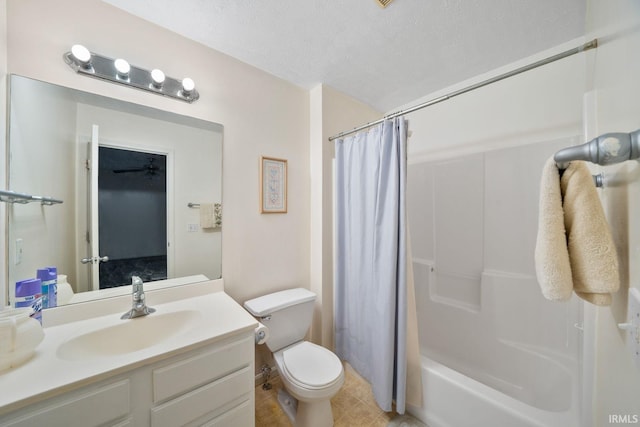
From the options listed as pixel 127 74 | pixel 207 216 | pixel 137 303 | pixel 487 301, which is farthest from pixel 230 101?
pixel 487 301

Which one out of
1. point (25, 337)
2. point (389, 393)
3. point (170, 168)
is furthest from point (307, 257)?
point (25, 337)

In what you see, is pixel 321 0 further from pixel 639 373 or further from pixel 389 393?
pixel 389 393

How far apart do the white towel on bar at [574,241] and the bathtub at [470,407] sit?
0.90 metres

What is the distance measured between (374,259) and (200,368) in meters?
1.09

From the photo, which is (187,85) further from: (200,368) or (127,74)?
Answer: (200,368)

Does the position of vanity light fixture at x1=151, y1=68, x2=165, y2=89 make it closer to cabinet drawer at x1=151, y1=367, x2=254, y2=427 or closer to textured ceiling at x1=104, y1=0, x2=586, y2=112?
textured ceiling at x1=104, y1=0, x2=586, y2=112

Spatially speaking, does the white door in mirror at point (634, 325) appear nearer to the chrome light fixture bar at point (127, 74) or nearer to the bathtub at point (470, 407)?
the bathtub at point (470, 407)

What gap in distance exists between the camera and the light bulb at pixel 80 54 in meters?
1.03

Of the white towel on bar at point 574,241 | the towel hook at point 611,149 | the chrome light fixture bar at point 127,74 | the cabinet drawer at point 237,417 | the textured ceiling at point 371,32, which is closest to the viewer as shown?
the towel hook at point 611,149

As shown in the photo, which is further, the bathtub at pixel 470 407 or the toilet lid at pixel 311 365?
the toilet lid at pixel 311 365

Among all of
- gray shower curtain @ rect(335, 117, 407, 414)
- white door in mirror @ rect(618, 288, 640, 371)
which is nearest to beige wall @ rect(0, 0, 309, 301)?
gray shower curtain @ rect(335, 117, 407, 414)

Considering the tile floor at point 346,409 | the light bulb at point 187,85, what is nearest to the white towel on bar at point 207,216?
the light bulb at point 187,85

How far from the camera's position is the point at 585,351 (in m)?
0.94

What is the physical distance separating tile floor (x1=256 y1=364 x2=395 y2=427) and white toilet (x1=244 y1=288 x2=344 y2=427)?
0.41 feet
